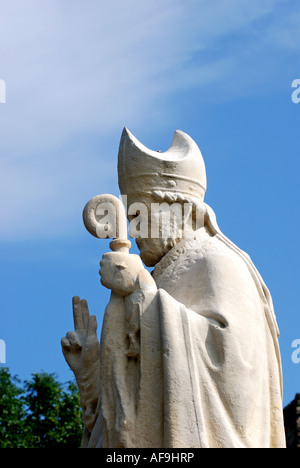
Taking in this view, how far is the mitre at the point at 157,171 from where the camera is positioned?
875 centimetres

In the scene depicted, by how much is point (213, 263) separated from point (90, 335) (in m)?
1.24

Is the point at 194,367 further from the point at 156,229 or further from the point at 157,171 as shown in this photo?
the point at 157,171

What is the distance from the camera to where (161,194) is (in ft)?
28.5

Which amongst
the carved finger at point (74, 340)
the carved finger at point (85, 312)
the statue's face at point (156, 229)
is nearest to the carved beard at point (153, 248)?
the statue's face at point (156, 229)

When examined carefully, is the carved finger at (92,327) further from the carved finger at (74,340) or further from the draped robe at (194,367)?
the draped robe at (194,367)

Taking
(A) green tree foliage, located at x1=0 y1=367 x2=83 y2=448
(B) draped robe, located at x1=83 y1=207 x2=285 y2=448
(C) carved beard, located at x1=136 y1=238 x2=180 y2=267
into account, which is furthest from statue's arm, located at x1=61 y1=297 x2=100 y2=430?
(A) green tree foliage, located at x1=0 y1=367 x2=83 y2=448

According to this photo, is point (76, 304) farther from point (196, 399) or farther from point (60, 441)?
point (60, 441)

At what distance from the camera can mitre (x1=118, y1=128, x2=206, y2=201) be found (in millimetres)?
8750

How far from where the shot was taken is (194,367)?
25.2ft

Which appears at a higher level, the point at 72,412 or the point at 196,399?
the point at 72,412

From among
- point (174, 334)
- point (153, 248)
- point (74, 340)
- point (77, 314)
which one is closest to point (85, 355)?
point (74, 340)

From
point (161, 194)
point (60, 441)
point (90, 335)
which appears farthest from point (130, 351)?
point (60, 441)

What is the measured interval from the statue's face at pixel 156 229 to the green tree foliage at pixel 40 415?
14872 millimetres

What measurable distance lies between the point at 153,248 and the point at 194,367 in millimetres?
1385
